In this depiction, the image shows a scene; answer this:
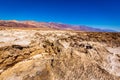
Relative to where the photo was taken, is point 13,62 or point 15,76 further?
point 13,62

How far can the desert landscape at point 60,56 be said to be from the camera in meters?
11.2

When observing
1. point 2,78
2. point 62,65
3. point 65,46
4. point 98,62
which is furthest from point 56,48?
point 2,78

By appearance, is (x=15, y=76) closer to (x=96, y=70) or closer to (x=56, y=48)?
(x=56, y=48)

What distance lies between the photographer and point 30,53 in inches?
512

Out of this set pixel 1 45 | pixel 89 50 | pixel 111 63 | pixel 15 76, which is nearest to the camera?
pixel 15 76

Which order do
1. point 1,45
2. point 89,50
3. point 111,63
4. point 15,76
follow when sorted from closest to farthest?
point 15,76 → point 111,63 → point 89,50 → point 1,45

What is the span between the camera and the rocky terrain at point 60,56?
1116cm

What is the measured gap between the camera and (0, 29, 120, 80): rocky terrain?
11156 mm

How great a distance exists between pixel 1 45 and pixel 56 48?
403 cm

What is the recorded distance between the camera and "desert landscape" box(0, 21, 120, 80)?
11.2 metres

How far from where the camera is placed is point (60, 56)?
40.2 ft

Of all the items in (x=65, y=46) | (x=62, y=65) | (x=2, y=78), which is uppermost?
(x=65, y=46)

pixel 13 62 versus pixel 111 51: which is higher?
pixel 111 51

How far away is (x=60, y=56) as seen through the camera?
40.2ft
